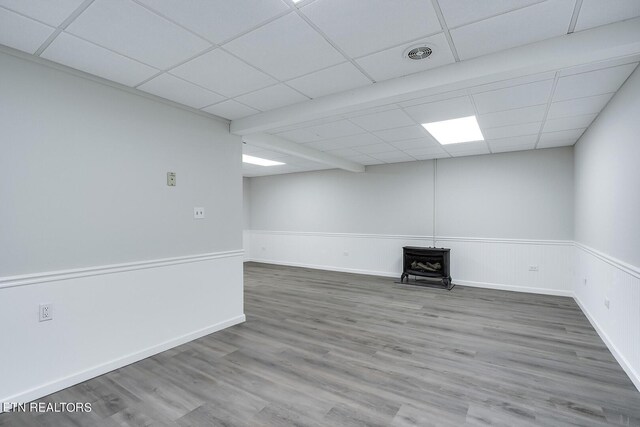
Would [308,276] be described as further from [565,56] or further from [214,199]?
[565,56]

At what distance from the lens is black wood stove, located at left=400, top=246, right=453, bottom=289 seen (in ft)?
18.9

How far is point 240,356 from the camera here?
2908 millimetres

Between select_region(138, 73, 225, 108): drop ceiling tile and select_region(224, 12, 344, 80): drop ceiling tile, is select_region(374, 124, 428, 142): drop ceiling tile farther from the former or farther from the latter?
select_region(138, 73, 225, 108): drop ceiling tile

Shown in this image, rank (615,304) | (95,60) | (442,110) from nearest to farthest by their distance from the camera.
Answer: (95,60) → (615,304) → (442,110)

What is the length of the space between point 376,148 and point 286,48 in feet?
10.8

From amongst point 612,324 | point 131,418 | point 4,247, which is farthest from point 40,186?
point 612,324

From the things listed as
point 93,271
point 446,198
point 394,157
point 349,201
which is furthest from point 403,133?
point 93,271

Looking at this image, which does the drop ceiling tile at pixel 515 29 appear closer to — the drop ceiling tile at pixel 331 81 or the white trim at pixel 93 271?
the drop ceiling tile at pixel 331 81

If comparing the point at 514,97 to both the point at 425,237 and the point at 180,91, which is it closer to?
the point at 180,91

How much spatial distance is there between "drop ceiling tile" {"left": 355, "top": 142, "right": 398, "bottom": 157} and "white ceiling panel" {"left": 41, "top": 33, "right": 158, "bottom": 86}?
3349 mm

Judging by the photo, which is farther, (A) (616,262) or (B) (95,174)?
(A) (616,262)

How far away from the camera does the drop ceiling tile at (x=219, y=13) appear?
5.55 ft

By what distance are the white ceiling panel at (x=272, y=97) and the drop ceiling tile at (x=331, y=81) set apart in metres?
0.11

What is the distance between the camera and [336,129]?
4.14 metres
